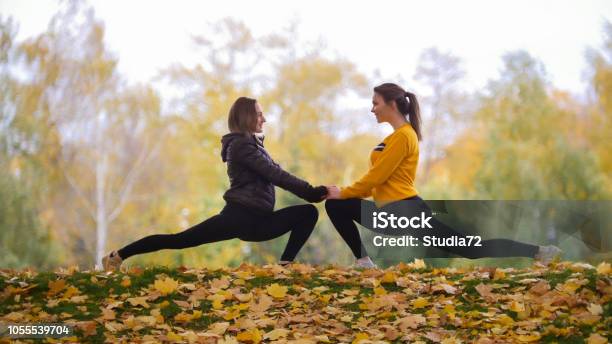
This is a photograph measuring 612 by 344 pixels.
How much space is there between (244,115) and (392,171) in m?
1.06

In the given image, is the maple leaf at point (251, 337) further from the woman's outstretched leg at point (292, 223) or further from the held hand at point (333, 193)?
the held hand at point (333, 193)

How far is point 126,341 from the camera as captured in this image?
12.9 ft

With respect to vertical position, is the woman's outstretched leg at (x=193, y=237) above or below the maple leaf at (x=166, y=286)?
above

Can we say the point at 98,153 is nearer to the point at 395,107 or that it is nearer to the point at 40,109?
the point at 40,109

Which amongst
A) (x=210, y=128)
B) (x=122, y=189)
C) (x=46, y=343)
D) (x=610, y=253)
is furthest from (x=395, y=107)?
(x=122, y=189)

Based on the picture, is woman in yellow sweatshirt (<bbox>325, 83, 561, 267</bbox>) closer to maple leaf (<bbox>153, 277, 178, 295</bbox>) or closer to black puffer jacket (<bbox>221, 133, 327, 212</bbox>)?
black puffer jacket (<bbox>221, 133, 327, 212</bbox>)

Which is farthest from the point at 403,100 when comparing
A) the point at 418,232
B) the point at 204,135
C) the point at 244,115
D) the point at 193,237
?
the point at 204,135

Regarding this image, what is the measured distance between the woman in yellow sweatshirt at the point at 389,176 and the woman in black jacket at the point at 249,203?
0.57 feet

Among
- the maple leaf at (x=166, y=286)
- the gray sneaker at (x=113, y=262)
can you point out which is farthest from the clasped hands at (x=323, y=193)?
the gray sneaker at (x=113, y=262)

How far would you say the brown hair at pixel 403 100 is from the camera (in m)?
5.12

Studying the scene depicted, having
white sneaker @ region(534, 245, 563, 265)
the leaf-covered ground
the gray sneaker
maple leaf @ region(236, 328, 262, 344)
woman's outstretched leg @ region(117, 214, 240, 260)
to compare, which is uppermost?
woman's outstretched leg @ region(117, 214, 240, 260)

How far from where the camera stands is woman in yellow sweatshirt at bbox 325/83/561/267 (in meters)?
5.05

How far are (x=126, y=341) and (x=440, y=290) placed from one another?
1.87 metres

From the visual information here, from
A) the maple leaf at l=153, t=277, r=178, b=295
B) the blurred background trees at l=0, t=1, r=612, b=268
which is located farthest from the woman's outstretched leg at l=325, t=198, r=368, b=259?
the blurred background trees at l=0, t=1, r=612, b=268
